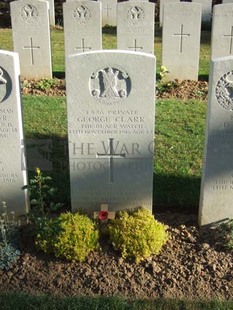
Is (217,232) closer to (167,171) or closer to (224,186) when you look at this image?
(224,186)

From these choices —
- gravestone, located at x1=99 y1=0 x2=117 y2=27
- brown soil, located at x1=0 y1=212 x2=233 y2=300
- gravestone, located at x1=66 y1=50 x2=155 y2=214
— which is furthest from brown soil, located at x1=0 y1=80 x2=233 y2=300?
gravestone, located at x1=99 y1=0 x2=117 y2=27

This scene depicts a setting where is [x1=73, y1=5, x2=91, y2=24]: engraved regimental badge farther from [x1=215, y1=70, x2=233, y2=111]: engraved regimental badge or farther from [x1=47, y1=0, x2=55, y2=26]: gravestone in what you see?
[x1=47, y1=0, x2=55, y2=26]: gravestone

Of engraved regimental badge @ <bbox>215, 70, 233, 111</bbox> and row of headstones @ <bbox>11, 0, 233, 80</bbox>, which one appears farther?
row of headstones @ <bbox>11, 0, 233, 80</bbox>

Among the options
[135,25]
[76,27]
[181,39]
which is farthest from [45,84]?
[181,39]

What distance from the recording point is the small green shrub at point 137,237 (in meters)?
4.06

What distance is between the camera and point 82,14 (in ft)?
29.3

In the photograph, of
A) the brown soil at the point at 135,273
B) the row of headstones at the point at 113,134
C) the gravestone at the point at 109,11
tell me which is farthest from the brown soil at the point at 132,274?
the gravestone at the point at 109,11

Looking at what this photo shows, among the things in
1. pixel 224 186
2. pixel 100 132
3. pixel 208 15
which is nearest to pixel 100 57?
pixel 100 132

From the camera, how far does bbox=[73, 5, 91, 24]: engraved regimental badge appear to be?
884 centimetres

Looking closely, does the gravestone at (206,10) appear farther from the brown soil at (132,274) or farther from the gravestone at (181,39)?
the brown soil at (132,274)

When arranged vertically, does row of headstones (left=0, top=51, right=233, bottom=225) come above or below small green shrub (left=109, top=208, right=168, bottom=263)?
above

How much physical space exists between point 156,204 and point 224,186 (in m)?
0.96

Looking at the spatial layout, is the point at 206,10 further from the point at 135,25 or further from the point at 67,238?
the point at 67,238

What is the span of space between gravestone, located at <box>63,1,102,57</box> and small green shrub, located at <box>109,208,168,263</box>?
18.9 feet
